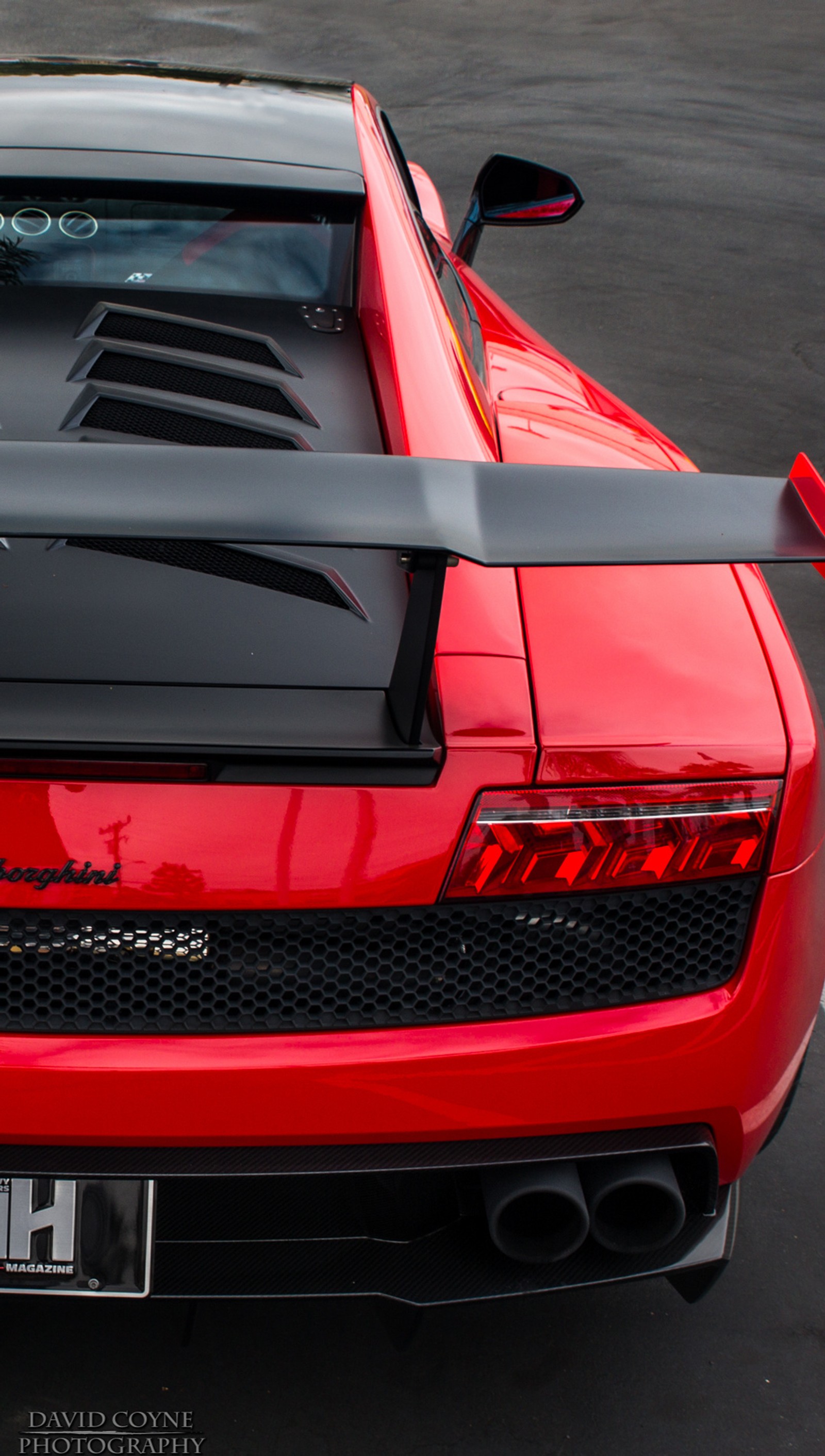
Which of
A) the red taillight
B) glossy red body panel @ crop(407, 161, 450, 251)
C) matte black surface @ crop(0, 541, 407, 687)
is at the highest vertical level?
matte black surface @ crop(0, 541, 407, 687)

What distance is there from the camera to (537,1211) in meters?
1.68

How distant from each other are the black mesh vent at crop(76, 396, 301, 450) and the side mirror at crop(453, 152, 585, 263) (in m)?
1.93

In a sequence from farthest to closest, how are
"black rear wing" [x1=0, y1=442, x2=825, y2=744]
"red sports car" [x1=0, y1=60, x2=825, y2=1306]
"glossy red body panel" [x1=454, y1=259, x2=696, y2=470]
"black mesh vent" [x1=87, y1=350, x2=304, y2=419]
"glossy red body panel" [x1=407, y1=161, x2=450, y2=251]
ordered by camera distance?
"glossy red body panel" [x1=407, y1=161, x2=450, y2=251] < "glossy red body panel" [x1=454, y1=259, x2=696, y2=470] < "black mesh vent" [x1=87, y1=350, x2=304, y2=419] < "red sports car" [x1=0, y1=60, x2=825, y2=1306] < "black rear wing" [x1=0, y1=442, x2=825, y2=744]

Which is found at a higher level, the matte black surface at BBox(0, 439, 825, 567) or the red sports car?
the matte black surface at BBox(0, 439, 825, 567)

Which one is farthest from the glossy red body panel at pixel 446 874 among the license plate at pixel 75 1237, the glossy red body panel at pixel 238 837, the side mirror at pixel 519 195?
the side mirror at pixel 519 195

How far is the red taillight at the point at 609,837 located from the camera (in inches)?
60.5

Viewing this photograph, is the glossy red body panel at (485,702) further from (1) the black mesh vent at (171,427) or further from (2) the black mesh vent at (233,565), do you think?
(1) the black mesh vent at (171,427)

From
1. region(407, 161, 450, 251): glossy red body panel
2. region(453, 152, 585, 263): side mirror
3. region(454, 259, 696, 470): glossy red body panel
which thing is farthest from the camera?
region(407, 161, 450, 251): glossy red body panel

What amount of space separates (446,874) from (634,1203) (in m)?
0.57

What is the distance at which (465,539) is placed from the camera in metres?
1.30

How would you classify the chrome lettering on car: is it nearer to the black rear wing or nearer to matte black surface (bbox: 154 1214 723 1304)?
the black rear wing

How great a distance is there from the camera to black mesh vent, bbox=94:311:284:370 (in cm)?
233

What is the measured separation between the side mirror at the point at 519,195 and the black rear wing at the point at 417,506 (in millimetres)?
2594

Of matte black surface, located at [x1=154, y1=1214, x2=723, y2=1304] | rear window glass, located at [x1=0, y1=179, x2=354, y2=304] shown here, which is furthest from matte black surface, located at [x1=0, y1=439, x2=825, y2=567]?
rear window glass, located at [x1=0, y1=179, x2=354, y2=304]
